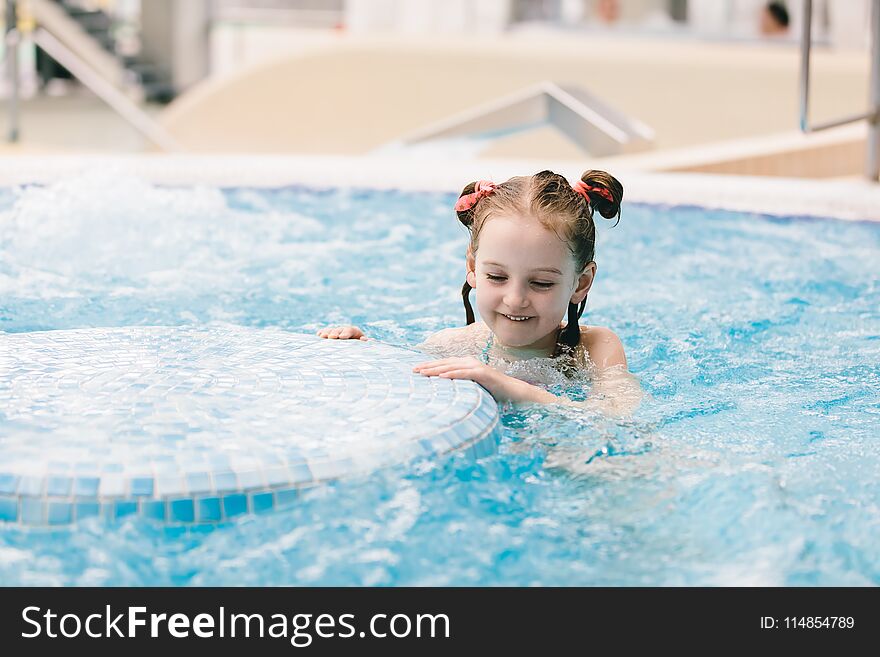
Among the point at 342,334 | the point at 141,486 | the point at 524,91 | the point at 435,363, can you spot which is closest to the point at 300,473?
the point at 141,486

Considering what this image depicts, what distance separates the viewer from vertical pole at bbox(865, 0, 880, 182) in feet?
16.9

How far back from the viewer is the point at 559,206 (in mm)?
2895

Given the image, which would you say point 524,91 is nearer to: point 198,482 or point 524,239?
point 524,239

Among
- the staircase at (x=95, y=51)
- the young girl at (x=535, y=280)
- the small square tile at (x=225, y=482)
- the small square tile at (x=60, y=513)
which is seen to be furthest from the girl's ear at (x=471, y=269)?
the staircase at (x=95, y=51)

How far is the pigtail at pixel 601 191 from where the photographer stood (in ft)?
9.88

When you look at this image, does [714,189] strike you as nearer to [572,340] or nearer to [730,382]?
[730,382]

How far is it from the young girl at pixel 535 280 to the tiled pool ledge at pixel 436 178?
2.47 m

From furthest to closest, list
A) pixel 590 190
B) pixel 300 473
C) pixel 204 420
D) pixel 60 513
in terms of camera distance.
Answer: pixel 590 190, pixel 204 420, pixel 300 473, pixel 60 513

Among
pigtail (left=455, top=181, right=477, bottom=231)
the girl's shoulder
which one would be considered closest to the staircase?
pigtail (left=455, top=181, right=477, bottom=231)

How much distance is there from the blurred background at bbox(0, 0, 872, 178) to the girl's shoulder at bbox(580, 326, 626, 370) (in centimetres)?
308

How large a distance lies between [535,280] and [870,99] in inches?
118

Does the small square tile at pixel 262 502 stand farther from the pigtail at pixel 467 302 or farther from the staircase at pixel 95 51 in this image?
the staircase at pixel 95 51

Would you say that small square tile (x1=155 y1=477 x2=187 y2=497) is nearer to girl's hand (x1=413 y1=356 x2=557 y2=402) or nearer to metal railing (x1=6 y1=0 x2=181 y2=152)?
girl's hand (x1=413 y1=356 x2=557 y2=402)

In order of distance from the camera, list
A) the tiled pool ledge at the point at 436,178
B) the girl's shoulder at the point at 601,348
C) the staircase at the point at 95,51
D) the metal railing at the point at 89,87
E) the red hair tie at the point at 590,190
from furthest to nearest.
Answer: the staircase at the point at 95,51
the metal railing at the point at 89,87
the tiled pool ledge at the point at 436,178
the girl's shoulder at the point at 601,348
the red hair tie at the point at 590,190
